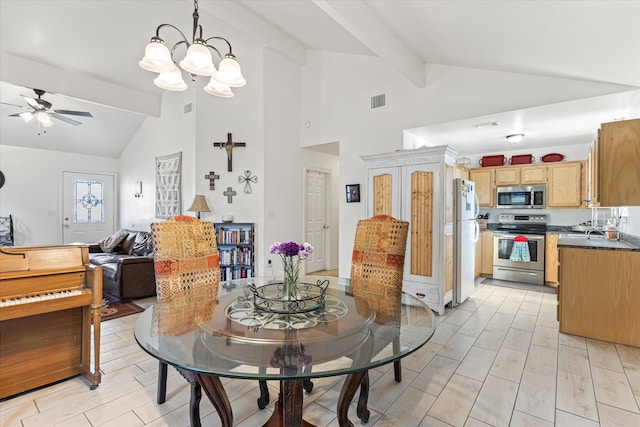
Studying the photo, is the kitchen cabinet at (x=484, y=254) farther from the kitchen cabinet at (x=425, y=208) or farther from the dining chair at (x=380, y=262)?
the dining chair at (x=380, y=262)

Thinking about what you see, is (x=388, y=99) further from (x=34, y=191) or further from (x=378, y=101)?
(x=34, y=191)

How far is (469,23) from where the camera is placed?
8.45ft

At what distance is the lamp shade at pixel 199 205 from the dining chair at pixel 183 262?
282cm

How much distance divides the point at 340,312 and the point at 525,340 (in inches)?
92.9

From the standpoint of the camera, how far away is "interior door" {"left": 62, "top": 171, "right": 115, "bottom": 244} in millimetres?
6934

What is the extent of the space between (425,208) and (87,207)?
7.65 m

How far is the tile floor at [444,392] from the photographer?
5.86 ft

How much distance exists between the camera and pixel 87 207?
7.24m

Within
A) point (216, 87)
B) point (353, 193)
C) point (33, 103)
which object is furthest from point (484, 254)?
point (33, 103)

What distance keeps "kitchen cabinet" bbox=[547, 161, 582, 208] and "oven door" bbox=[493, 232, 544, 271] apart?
0.66m

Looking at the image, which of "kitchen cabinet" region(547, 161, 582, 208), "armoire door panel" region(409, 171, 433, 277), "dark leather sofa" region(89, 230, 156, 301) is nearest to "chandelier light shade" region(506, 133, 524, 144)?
"kitchen cabinet" region(547, 161, 582, 208)

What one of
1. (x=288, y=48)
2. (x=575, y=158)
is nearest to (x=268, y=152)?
(x=288, y=48)

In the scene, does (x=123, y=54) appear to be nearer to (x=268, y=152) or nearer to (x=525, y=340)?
(x=268, y=152)

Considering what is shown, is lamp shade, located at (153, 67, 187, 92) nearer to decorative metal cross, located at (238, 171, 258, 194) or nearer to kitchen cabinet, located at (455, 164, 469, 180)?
decorative metal cross, located at (238, 171, 258, 194)
